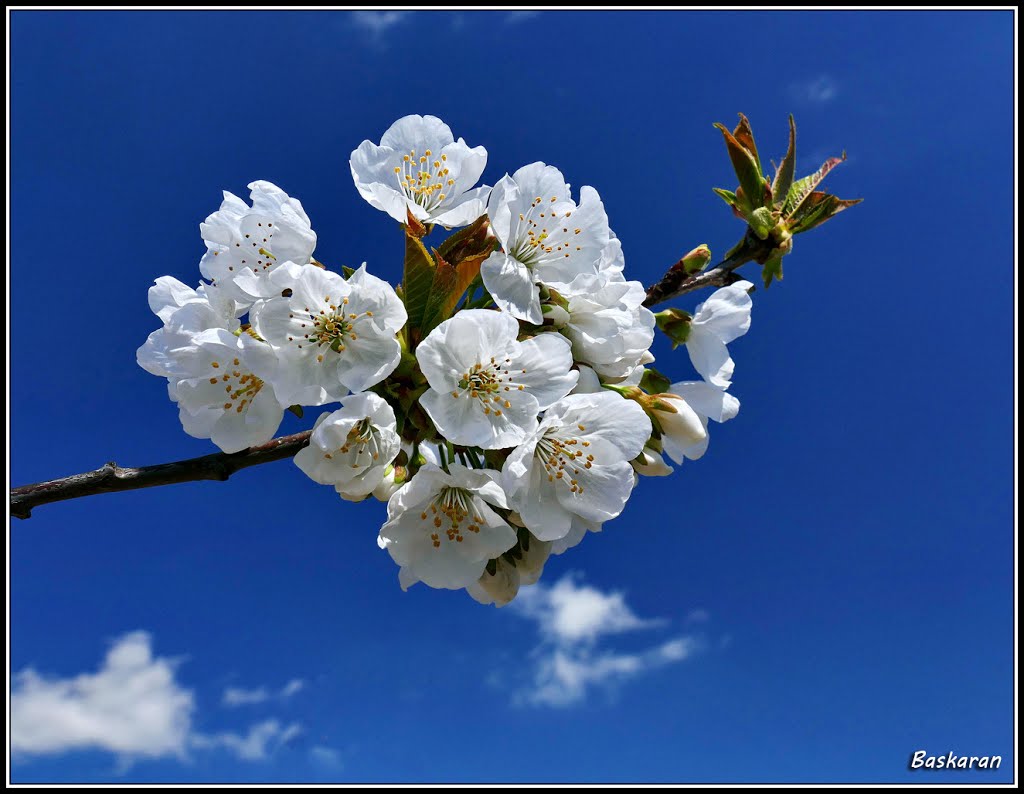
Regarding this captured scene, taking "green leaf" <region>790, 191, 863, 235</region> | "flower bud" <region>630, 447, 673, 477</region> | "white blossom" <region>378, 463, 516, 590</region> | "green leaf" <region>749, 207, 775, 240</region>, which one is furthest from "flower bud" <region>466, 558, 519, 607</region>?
"green leaf" <region>790, 191, 863, 235</region>

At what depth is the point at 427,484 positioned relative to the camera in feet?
6.56

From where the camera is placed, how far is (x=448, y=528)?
2160 mm

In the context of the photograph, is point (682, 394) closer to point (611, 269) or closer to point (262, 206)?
point (611, 269)

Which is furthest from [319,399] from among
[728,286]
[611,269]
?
[728,286]

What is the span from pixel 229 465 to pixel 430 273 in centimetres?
80

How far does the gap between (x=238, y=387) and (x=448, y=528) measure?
28.9 inches

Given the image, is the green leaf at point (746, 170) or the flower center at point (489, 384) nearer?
the flower center at point (489, 384)

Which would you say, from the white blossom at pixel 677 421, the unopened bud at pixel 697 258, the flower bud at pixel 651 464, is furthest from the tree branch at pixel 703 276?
the flower bud at pixel 651 464

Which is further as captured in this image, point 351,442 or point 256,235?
point 256,235

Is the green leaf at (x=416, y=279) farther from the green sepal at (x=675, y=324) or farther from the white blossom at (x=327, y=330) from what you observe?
the green sepal at (x=675, y=324)

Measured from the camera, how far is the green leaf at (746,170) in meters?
2.39

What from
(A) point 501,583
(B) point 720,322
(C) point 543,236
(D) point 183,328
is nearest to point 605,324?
(C) point 543,236

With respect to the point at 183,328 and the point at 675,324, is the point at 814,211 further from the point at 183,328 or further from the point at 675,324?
the point at 183,328

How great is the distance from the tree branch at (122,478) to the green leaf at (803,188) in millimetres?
1912
